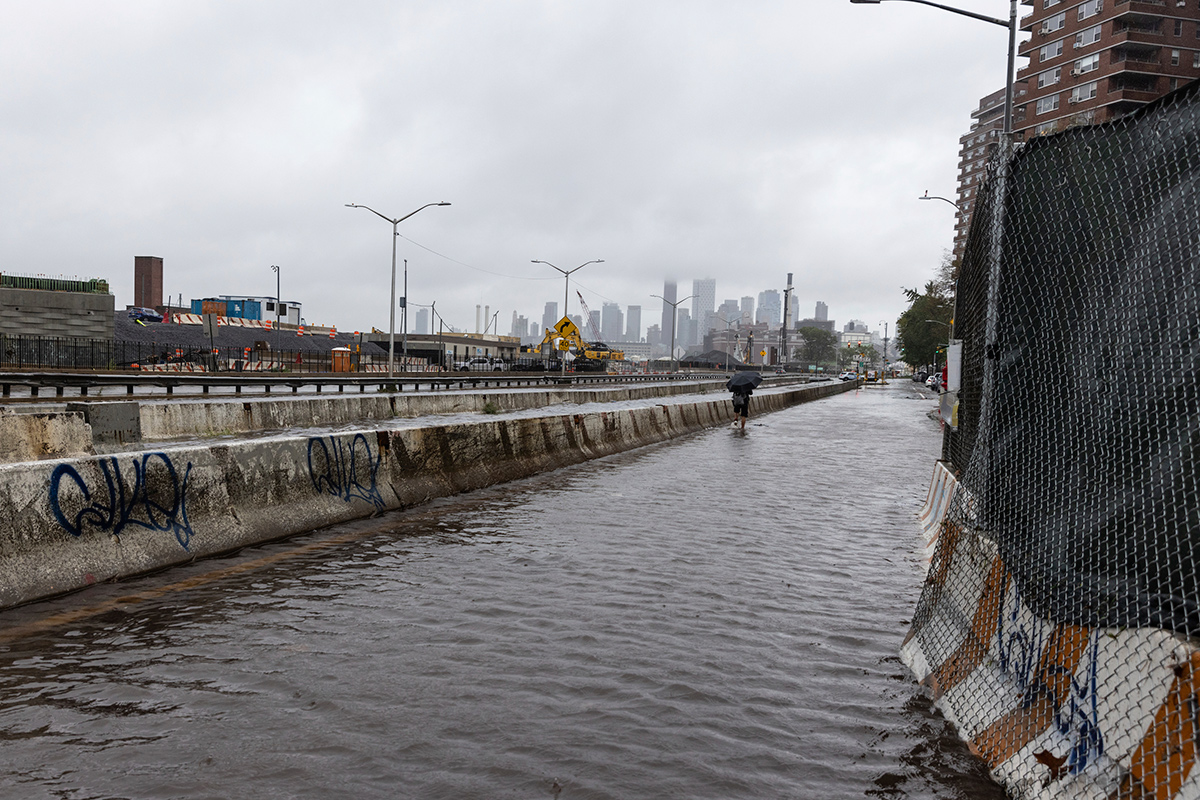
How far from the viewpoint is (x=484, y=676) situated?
5105 mm

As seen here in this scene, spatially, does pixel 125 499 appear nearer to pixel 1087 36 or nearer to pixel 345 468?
pixel 345 468

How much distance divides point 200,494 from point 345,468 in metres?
2.23

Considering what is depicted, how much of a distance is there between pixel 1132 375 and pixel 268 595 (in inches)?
220

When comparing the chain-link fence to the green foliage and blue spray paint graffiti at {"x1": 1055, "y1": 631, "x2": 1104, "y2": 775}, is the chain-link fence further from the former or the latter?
the green foliage

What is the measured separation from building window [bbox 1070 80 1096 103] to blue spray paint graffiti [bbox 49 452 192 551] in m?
91.3

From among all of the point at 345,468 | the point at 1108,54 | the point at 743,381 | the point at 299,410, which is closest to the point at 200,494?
the point at 345,468

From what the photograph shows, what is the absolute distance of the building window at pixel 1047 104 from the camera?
86312mm

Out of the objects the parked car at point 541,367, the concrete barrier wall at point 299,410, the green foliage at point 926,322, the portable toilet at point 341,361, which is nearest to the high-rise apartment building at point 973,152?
the green foliage at point 926,322

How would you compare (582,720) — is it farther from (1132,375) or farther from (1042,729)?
(1132,375)

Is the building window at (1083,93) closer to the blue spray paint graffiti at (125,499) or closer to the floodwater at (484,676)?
the floodwater at (484,676)

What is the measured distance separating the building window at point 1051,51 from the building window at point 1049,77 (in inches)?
48.4

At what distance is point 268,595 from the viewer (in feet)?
22.1

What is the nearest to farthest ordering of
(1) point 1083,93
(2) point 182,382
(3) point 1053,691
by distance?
(3) point 1053,691, (2) point 182,382, (1) point 1083,93

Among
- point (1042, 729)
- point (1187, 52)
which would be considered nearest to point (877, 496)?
point (1042, 729)
